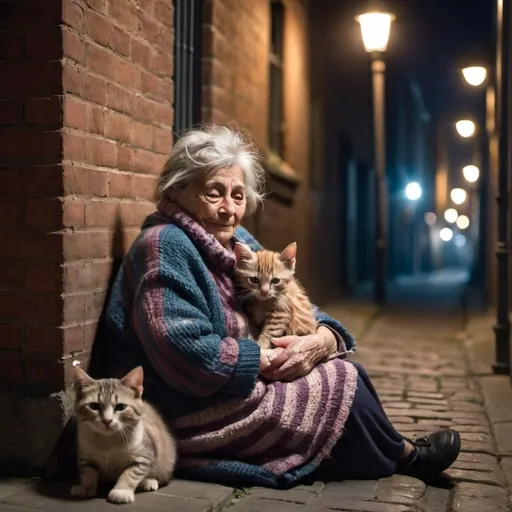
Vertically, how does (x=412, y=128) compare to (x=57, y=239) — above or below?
above

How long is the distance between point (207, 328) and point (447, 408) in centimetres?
257

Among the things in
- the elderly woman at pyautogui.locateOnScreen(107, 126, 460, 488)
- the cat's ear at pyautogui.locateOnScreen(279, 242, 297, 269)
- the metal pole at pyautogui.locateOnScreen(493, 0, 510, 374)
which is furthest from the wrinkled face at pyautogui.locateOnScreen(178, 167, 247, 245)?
the metal pole at pyautogui.locateOnScreen(493, 0, 510, 374)

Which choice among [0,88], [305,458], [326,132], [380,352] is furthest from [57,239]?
[326,132]

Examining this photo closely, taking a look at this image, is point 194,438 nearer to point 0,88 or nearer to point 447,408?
point 0,88

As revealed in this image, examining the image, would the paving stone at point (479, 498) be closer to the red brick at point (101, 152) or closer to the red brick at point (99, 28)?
the red brick at point (101, 152)

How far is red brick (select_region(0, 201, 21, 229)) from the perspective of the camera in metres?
3.65

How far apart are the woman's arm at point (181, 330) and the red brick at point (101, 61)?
0.83 meters

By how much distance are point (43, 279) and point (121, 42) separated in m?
1.29

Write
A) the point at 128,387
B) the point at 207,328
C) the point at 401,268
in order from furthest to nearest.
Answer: the point at 401,268, the point at 207,328, the point at 128,387

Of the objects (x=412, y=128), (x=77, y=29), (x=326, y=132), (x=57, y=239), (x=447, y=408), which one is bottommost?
(x=447, y=408)

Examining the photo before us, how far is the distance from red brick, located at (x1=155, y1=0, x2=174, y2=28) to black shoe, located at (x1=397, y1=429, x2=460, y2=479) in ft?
8.83

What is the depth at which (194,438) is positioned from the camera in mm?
3725

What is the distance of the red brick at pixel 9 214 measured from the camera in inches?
144

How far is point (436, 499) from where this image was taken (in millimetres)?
3682
